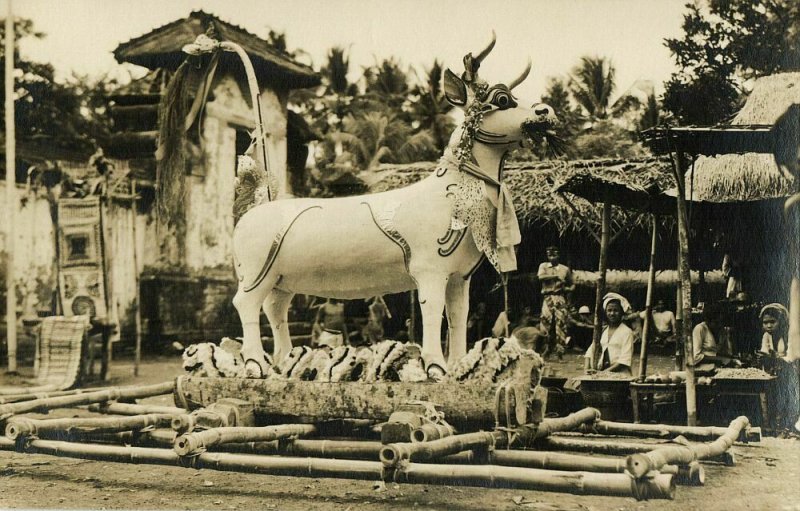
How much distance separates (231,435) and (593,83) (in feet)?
11.4

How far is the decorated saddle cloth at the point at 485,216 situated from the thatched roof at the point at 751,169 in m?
1.78

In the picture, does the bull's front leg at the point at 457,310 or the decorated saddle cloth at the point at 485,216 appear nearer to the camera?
the decorated saddle cloth at the point at 485,216

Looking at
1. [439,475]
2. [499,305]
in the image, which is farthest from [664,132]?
[499,305]

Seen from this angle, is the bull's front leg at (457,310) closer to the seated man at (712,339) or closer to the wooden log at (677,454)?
the wooden log at (677,454)

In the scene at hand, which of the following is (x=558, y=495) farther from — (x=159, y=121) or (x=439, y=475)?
(x=159, y=121)

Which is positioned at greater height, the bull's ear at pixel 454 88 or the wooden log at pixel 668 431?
the bull's ear at pixel 454 88

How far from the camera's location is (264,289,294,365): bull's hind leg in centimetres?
515

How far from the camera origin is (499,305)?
9.91m

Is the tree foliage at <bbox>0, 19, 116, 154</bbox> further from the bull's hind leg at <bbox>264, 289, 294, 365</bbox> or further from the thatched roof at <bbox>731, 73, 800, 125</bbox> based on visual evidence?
the thatched roof at <bbox>731, 73, 800, 125</bbox>

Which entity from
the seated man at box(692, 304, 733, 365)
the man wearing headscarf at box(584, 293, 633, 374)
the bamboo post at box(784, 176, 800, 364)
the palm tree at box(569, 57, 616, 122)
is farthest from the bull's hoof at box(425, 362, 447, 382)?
the seated man at box(692, 304, 733, 365)

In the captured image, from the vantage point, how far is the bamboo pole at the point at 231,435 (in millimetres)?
3918

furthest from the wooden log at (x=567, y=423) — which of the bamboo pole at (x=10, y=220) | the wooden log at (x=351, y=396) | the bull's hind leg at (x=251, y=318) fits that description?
the bamboo pole at (x=10, y=220)

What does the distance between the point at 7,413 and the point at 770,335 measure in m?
4.87

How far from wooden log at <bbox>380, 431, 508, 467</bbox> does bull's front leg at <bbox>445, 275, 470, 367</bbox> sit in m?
0.73
